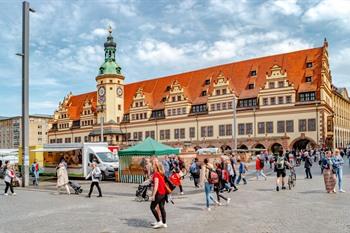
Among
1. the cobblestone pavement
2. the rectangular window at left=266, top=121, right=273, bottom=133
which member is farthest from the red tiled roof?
the cobblestone pavement

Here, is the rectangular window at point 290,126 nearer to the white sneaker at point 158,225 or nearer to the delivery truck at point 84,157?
the delivery truck at point 84,157

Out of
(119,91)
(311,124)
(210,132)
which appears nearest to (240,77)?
(210,132)

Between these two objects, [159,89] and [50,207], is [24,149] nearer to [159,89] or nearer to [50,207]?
[50,207]

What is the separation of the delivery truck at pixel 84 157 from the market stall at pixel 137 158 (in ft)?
6.34

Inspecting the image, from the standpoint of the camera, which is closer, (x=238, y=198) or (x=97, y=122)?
(x=238, y=198)

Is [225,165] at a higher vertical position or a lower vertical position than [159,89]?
lower

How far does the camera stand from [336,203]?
13258mm

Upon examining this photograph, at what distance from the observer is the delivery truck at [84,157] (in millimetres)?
26297

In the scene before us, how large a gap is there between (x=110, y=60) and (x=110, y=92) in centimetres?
640

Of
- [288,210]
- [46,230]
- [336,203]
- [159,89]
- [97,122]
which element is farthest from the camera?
[97,122]

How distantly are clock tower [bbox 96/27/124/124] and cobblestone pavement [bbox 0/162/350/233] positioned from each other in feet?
183

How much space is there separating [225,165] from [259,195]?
1.83 meters

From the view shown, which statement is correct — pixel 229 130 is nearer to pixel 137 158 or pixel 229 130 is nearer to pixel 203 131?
pixel 203 131

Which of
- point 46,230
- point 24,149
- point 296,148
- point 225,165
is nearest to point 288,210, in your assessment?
point 225,165
